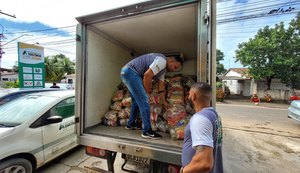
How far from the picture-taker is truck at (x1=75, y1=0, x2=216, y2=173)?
1.76 meters

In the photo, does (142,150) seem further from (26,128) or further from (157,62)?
(26,128)

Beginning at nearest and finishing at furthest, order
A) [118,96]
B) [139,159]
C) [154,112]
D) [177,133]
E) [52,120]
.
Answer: [139,159]
[177,133]
[154,112]
[52,120]
[118,96]

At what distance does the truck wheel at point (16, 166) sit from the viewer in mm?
2109

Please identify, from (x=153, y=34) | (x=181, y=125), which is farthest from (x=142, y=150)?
(x=153, y=34)

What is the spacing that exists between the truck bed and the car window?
2.89 ft

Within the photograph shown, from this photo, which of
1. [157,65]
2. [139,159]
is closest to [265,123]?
[157,65]

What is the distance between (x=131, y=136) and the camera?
225 centimetres

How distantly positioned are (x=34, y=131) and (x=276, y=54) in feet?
56.5

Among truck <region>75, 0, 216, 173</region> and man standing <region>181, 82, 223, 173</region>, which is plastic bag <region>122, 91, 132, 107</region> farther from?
man standing <region>181, 82, 223, 173</region>

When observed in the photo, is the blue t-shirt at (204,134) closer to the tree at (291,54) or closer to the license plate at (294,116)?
the license plate at (294,116)

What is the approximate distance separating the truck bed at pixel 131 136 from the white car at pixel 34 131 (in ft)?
2.64

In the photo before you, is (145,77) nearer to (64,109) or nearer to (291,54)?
(64,109)

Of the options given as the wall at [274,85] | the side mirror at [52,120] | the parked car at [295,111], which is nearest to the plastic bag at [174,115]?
the side mirror at [52,120]

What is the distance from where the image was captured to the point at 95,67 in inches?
105
